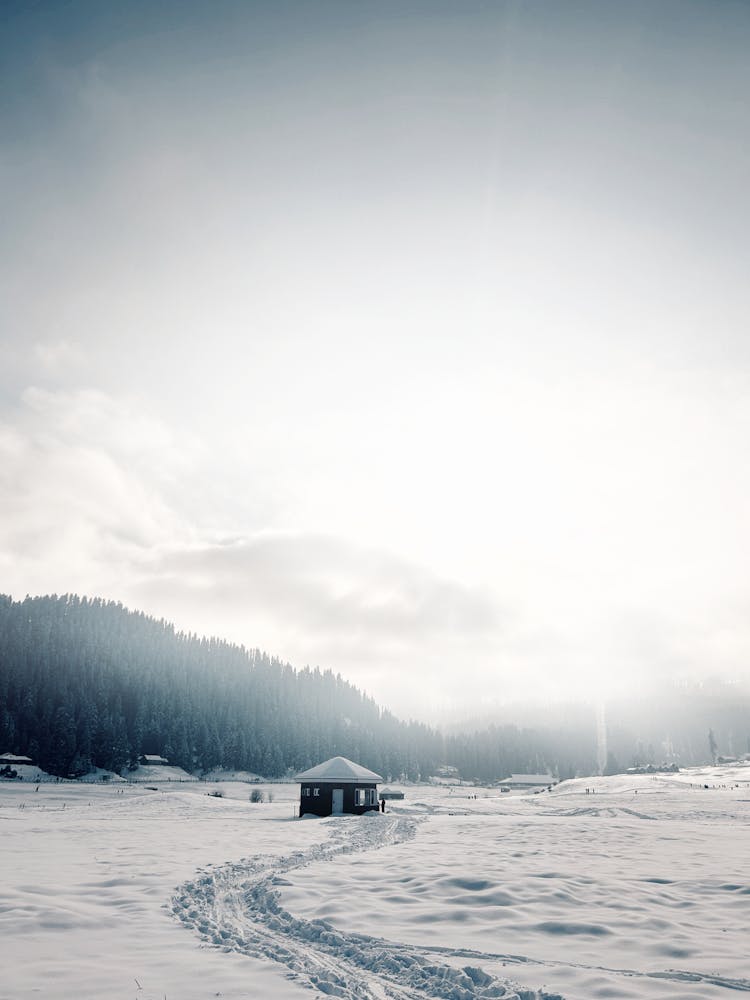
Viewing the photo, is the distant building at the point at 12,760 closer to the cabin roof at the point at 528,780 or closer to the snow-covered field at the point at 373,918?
the snow-covered field at the point at 373,918

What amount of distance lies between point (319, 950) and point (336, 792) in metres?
39.2

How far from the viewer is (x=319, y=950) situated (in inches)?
383

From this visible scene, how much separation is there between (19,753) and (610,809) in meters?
84.2

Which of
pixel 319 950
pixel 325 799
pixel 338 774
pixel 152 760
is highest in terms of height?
pixel 319 950

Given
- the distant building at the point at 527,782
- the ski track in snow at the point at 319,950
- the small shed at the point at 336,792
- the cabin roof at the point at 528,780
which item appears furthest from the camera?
the cabin roof at the point at 528,780

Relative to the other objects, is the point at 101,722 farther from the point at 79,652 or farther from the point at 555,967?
the point at 555,967

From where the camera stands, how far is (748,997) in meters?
7.85

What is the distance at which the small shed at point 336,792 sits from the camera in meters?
45.5

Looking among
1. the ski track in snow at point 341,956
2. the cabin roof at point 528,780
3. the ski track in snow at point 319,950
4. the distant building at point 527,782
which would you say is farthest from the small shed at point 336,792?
the cabin roof at point 528,780

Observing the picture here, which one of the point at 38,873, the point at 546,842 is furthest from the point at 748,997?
the point at 546,842

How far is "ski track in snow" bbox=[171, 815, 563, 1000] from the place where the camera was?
26.3 ft

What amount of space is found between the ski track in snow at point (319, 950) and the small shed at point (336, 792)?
3231 cm

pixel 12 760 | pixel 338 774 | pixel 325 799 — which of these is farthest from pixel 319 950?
pixel 12 760

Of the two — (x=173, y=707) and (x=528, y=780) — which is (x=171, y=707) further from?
(x=528, y=780)
